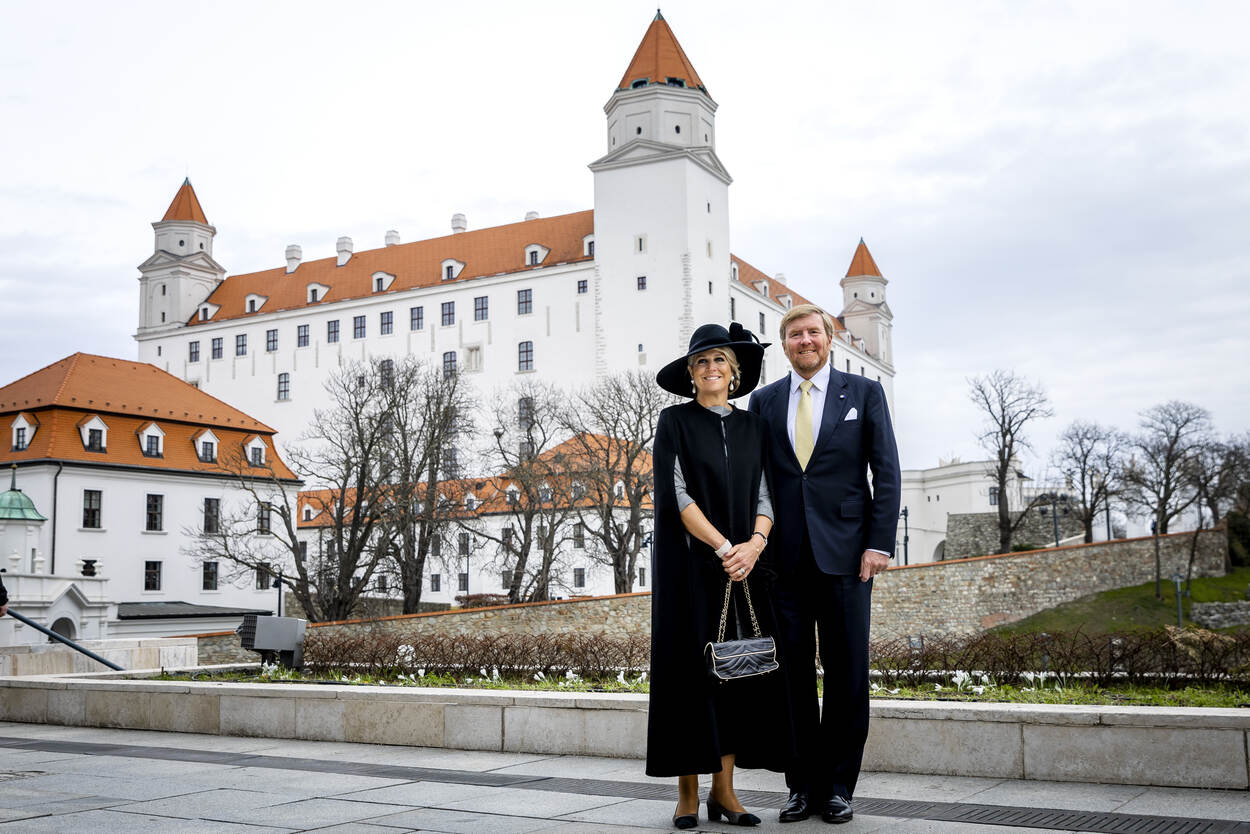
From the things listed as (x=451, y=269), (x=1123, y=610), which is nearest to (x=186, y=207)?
(x=451, y=269)

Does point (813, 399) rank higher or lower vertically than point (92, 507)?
lower

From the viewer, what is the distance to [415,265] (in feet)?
264

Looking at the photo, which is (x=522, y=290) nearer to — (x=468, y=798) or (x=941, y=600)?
(x=941, y=600)

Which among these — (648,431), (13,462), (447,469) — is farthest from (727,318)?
(13,462)

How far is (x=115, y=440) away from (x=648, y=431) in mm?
22952

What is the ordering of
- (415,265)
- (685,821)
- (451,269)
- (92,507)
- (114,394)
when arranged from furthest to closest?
(415,265)
(451,269)
(114,394)
(92,507)
(685,821)

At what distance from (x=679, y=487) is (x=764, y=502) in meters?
0.40

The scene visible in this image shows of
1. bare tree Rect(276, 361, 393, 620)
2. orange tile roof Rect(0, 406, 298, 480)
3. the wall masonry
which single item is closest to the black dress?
the wall masonry

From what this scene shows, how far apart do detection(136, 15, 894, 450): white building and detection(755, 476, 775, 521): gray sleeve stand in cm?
5894

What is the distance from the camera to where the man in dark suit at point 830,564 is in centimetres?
501

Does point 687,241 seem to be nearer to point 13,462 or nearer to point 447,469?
point 447,469

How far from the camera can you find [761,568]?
5.04 metres

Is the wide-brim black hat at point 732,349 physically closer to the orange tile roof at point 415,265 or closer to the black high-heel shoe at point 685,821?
the black high-heel shoe at point 685,821

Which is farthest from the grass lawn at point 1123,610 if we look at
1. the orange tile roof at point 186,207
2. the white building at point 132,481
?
the orange tile roof at point 186,207
